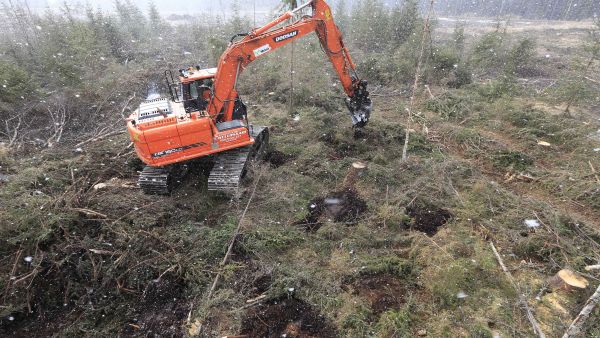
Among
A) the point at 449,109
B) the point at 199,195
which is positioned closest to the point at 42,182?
the point at 199,195

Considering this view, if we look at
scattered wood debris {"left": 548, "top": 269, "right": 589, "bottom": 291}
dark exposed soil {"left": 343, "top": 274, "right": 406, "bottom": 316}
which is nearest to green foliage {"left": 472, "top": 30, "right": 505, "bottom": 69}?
scattered wood debris {"left": 548, "top": 269, "right": 589, "bottom": 291}

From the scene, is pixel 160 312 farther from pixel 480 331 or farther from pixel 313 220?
pixel 480 331

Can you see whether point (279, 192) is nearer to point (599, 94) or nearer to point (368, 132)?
point (368, 132)

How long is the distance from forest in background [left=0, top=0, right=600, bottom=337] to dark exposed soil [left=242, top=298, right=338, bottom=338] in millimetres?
30

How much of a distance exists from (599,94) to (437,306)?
1243 cm

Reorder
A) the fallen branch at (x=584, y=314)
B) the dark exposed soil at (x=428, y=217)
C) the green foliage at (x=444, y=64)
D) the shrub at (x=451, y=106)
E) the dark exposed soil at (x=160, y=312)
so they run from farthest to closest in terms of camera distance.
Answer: the green foliage at (x=444, y=64) < the shrub at (x=451, y=106) < the dark exposed soil at (x=428, y=217) < the dark exposed soil at (x=160, y=312) < the fallen branch at (x=584, y=314)

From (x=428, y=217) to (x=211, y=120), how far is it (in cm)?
530

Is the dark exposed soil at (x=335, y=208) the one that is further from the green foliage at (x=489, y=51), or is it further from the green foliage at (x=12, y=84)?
the green foliage at (x=489, y=51)

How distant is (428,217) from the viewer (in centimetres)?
711

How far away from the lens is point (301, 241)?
6707 mm

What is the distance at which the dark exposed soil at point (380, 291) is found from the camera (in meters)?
5.26

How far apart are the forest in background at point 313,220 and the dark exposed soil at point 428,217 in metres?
0.04

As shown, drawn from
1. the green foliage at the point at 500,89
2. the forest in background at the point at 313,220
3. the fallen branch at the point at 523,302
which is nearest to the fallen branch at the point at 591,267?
the forest in background at the point at 313,220

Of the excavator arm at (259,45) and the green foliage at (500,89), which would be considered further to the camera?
the green foliage at (500,89)
